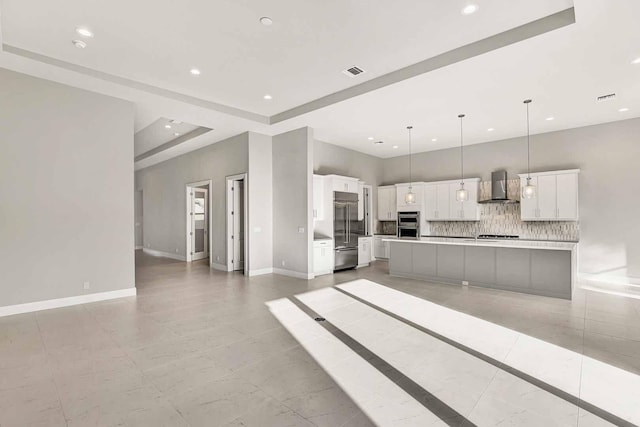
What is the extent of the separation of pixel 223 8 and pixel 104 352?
376 centimetres

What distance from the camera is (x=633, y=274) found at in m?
6.31

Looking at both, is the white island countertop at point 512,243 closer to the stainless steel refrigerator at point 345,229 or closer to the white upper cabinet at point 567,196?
the white upper cabinet at point 567,196

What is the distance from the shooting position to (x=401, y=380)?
257 cm

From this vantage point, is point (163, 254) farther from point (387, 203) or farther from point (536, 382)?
point (536, 382)

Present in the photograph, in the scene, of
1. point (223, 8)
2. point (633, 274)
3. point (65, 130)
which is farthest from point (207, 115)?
point (633, 274)

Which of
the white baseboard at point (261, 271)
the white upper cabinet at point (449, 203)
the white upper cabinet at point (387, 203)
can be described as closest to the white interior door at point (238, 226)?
the white baseboard at point (261, 271)

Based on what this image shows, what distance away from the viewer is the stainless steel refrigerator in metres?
7.63

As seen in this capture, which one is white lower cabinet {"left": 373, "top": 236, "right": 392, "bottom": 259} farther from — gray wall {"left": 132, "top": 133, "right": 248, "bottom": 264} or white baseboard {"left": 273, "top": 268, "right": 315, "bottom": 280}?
gray wall {"left": 132, "top": 133, "right": 248, "bottom": 264}

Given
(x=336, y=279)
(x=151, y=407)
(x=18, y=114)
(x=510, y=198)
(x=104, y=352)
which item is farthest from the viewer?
(x=510, y=198)

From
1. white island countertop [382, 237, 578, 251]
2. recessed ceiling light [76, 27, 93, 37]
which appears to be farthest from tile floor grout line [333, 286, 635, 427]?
recessed ceiling light [76, 27, 93, 37]

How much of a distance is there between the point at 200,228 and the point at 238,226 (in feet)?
10.2

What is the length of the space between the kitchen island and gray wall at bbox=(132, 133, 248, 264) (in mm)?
4406

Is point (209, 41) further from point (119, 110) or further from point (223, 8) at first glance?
point (119, 110)

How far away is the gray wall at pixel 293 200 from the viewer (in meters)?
6.77
